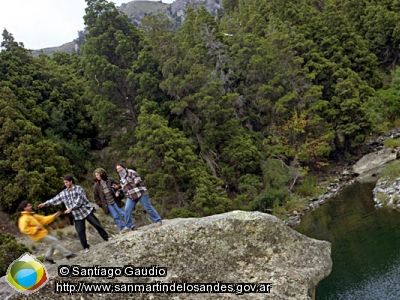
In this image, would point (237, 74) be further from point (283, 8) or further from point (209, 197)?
point (209, 197)

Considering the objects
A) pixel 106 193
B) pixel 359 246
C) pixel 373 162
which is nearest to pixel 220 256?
pixel 106 193

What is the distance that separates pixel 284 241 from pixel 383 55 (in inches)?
1998

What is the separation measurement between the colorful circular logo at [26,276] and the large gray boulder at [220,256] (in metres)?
0.20

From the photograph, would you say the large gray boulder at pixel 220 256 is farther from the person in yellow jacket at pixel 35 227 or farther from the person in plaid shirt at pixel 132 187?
the person in plaid shirt at pixel 132 187

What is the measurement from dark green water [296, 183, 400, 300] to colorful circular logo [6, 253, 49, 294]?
11.9m

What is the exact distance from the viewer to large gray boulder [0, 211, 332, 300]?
8.27 meters

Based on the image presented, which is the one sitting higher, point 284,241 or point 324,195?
point 284,241

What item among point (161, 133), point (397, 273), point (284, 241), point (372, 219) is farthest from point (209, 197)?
point (284, 241)

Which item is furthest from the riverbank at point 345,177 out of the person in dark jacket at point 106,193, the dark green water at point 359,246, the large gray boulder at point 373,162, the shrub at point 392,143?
the person in dark jacket at point 106,193

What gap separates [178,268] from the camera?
28.2 ft

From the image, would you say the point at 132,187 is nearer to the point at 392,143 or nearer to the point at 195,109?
the point at 195,109

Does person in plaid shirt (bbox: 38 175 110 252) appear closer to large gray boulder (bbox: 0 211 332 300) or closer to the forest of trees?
large gray boulder (bbox: 0 211 332 300)

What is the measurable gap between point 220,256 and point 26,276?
415 centimetres

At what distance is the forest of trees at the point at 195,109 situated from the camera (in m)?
25.5
